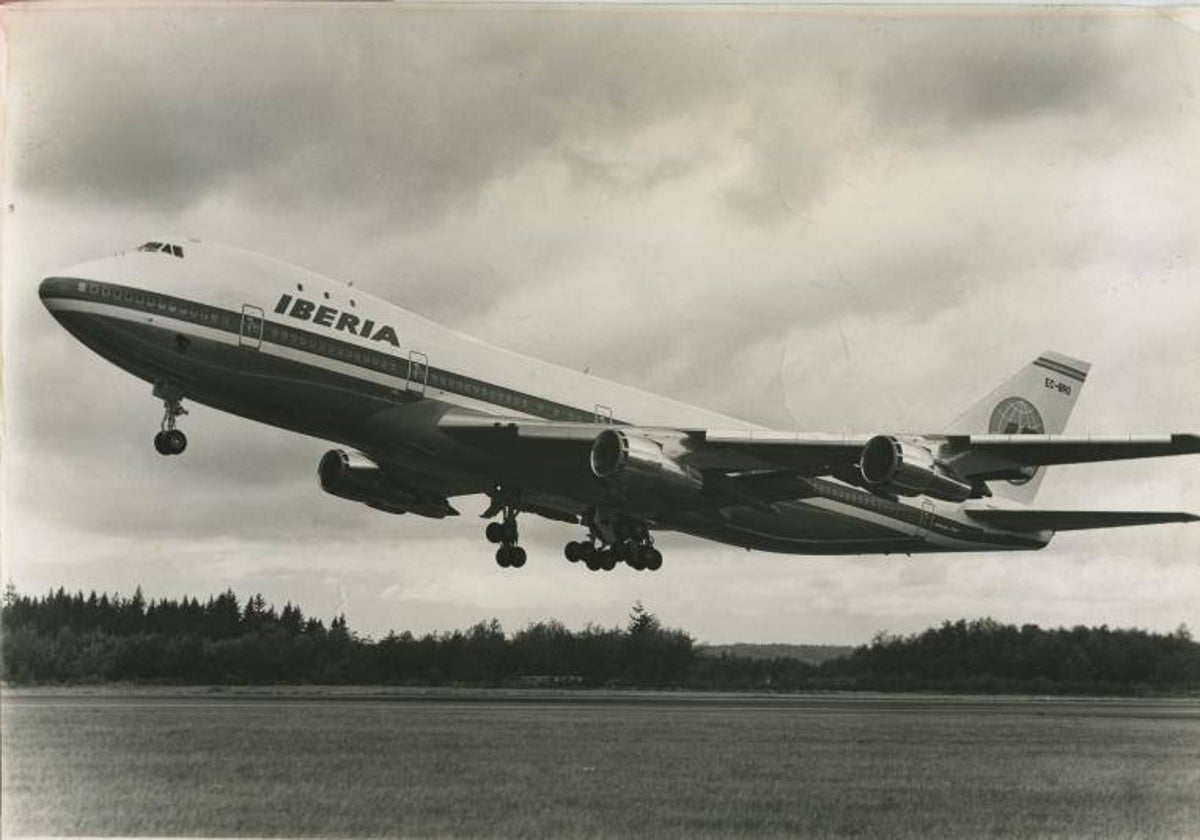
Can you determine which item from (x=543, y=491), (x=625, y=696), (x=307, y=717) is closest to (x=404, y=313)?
(x=543, y=491)

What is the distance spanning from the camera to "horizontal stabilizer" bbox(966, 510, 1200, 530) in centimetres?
4431

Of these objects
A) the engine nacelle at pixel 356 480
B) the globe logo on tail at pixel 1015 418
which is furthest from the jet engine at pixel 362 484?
the globe logo on tail at pixel 1015 418

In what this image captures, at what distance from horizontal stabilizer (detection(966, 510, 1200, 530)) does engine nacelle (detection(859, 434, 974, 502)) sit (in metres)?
12.0

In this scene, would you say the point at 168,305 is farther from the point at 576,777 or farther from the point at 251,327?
the point at 576,777

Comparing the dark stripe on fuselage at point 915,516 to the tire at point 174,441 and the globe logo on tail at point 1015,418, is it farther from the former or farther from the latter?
the tire at point 174,441

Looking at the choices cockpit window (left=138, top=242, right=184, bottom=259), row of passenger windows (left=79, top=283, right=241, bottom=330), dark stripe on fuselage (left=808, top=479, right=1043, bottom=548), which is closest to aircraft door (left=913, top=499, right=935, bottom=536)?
dark stripe on fuselage (left=808, top=479, right=1043, bottom=548)

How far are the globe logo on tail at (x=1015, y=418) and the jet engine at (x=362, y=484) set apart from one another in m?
20.6

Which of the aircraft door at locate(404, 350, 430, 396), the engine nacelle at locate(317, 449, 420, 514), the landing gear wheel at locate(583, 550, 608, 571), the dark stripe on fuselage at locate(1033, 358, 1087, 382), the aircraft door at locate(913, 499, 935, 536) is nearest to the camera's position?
the aircraft door at locate(404, 350, 430, 396)

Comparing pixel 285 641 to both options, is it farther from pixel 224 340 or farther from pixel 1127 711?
pixel 1127 711

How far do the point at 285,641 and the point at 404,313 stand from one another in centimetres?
2310

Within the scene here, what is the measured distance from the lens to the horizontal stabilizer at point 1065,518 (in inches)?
1745

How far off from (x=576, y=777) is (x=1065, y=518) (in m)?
27.9

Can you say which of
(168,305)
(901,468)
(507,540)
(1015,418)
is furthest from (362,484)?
(1015,418)

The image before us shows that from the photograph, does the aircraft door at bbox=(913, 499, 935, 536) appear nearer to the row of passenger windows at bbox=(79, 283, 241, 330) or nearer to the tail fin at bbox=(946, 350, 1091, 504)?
the tail fin at bbox=(946, 350, 1091, 504)
